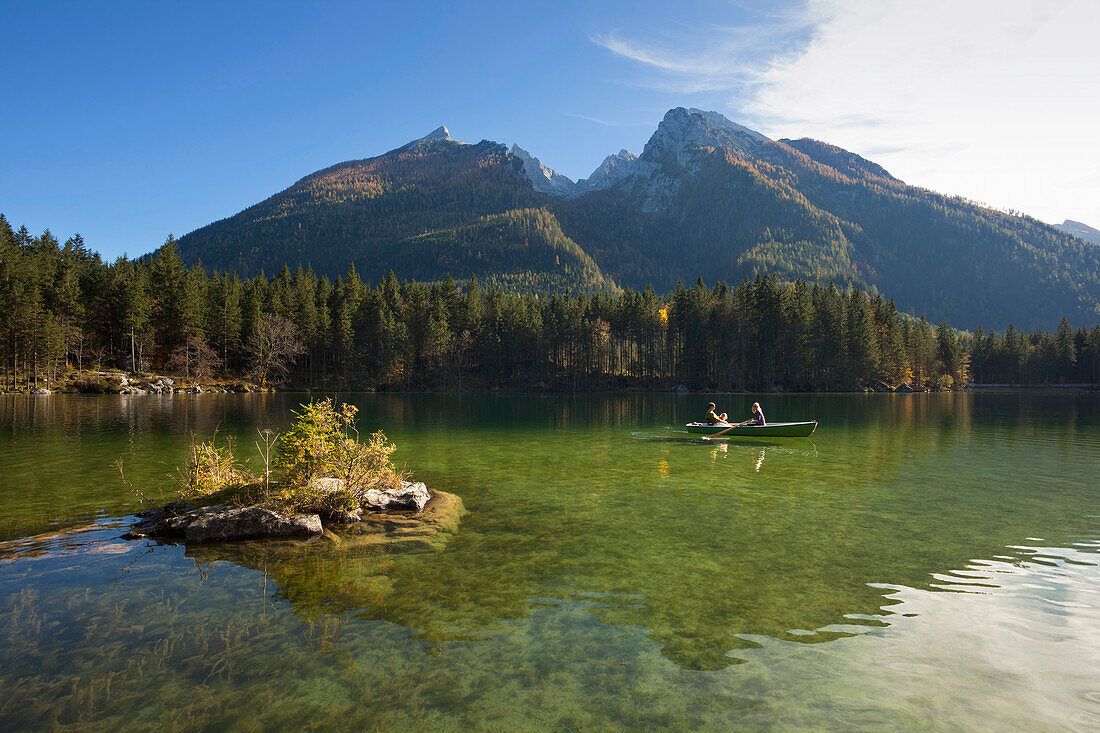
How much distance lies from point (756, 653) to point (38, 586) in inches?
466

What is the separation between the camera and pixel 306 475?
1375 centimetres

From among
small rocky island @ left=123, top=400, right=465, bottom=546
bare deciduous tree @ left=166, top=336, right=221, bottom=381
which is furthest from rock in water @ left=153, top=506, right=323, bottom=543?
bare deciduous tree @ left=166, top=336, right=221, bottom=381

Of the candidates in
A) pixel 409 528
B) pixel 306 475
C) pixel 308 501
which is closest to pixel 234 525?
pixel 308 501

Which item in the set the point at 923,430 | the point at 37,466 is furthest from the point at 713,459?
the point at 37,466

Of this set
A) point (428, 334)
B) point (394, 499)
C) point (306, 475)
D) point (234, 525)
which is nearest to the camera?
point (234, 525)

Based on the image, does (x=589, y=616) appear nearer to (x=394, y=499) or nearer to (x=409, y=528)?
(x=409, y=528)

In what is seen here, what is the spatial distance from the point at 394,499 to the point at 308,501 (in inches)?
90.3

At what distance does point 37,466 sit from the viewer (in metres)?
20.2

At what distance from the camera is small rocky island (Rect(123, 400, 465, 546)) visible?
12070mm

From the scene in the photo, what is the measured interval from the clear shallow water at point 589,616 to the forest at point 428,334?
263 ft

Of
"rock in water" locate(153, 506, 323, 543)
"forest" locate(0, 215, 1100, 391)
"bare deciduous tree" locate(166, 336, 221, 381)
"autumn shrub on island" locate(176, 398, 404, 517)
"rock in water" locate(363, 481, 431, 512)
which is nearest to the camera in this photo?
"rock in water" locate(153, 506, 323, 543)

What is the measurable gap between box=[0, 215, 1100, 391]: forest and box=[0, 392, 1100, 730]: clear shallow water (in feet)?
263

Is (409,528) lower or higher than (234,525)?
lower

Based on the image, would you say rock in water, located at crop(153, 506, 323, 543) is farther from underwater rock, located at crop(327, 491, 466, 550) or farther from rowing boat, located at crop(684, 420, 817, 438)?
rowing boat, located at crop(684, 420, 817, 438)
